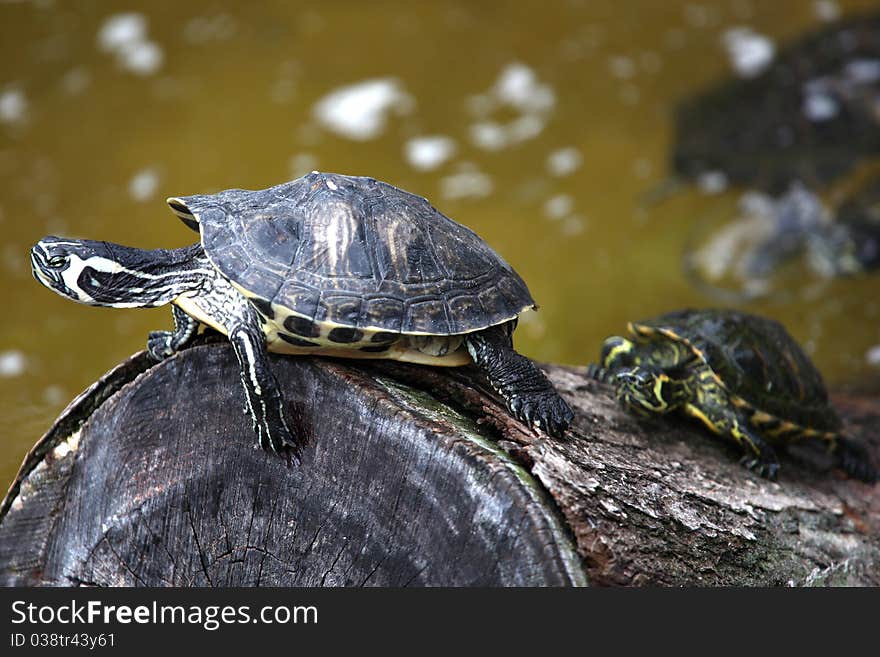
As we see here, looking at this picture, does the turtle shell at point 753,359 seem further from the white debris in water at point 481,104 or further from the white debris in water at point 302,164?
the white debris in water at point 481,104

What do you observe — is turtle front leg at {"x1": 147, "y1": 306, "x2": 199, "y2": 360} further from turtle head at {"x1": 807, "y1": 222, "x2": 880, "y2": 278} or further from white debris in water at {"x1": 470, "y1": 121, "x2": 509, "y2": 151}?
turtle head at {"x1": 807, "y1": 222, "x2": 880, "y2": 278}

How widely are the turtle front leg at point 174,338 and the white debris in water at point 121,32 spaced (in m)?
4.37

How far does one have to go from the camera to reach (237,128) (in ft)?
17.6

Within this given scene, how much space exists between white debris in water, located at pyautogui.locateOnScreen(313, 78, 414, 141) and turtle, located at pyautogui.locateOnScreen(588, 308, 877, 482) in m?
3.12

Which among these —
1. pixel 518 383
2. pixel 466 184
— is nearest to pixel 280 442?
pixel 518 383

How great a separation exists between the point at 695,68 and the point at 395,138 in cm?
213

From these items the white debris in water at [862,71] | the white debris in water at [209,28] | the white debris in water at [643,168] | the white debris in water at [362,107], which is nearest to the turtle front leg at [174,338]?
the white debris in water at [362,107]

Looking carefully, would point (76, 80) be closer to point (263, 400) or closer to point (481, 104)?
point (481, 104)

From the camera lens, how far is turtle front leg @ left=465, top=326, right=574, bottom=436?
6.73ft

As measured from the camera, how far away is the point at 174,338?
→ 2203 millimetres

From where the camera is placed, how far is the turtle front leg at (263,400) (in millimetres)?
1880

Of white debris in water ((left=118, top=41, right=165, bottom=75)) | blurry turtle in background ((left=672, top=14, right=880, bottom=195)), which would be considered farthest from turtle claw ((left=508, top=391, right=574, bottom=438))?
white debris in water ((left=118, top=41, right=165, bottom=75))

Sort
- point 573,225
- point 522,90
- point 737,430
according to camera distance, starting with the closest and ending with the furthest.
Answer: point 737,430
point 573,225
point 522,90

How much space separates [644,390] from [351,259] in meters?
0.92
